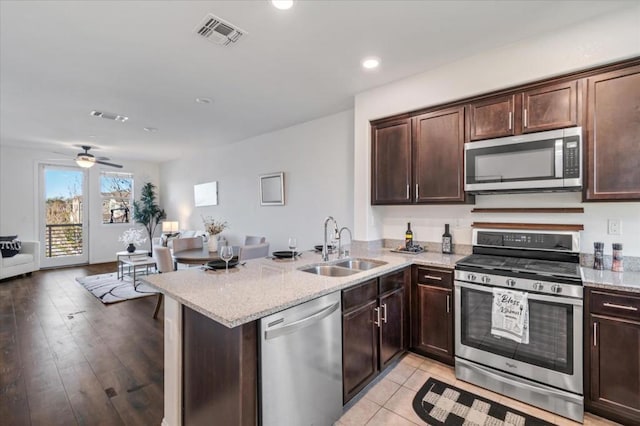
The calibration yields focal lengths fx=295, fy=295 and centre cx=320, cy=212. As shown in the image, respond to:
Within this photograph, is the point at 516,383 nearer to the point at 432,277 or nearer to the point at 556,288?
the point at 556,288

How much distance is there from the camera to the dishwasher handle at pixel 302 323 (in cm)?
148

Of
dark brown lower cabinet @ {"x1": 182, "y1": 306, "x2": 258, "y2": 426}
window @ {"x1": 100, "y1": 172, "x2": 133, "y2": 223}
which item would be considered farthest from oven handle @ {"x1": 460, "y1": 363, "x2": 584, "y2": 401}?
window @ {"x1": 100, "y1": 172, "x2": 133, "y2": 223}

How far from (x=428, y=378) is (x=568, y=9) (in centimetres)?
294

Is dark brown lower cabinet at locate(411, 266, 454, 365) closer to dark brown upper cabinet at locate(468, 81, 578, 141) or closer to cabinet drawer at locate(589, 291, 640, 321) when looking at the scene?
cabinet drawer at locate(589, 291, 640, 321)

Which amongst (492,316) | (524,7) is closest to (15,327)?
(492,316)

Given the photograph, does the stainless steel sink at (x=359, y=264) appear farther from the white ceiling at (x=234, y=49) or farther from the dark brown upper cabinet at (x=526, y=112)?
the white ceiling at (x=234, y=49)

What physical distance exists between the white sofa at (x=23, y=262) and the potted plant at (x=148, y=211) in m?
2.23

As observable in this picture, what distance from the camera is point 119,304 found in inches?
171

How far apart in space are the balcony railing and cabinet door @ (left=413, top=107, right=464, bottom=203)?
8456 mm

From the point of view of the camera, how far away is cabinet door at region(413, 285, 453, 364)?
2.53 metres

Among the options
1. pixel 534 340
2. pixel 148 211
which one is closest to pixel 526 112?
pixel 534 340

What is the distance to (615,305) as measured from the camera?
186 centimetres

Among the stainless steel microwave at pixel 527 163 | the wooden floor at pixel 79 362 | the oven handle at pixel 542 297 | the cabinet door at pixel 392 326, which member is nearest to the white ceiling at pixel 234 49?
the stainless steel microwave at pixel 527 163

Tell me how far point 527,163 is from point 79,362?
14.1 ft
